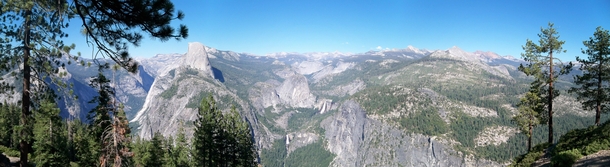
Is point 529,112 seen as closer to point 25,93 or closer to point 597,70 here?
point 597,70

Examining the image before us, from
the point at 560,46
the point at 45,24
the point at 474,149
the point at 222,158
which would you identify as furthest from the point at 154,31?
the point at 474,149

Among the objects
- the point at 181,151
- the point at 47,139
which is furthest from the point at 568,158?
the point at 181,151

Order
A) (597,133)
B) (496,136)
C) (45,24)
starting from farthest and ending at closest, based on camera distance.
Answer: (496,136)
(597,133)
(45,24)

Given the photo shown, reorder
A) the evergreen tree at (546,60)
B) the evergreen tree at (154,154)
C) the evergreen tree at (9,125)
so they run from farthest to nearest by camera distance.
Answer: the evergreen tree at (9,125)
the evergreen tree at (154,154)
the evergreen tree at (546,60)

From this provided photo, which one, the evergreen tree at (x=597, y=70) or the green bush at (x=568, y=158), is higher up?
the evergreen tree at (x=597, y=70)

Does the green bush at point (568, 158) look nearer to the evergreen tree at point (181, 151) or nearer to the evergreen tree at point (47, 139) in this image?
the evergreen tree at point (47, 139)

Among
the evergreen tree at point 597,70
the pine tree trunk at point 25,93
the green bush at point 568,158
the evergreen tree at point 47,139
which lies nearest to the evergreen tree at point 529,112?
the evergreen tree at point 597,70

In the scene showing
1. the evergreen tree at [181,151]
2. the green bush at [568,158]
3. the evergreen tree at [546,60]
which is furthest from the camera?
the evergreen tree at [181,151]

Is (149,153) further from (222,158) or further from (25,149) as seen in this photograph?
(25,149)
